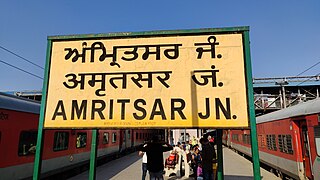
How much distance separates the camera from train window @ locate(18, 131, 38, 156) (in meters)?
7.07

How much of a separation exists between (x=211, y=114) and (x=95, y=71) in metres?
1.74

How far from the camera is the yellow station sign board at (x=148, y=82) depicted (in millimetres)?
3064

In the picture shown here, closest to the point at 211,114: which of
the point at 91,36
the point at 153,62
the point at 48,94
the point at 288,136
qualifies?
the point at 153,62

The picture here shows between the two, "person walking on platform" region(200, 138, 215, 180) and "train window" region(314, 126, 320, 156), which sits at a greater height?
"train window" region(314, 126, 320, 156)

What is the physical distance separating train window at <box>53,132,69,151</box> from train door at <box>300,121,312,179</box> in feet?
28.6

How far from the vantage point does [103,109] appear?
323 centimetres

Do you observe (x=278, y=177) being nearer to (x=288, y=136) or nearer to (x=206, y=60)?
(x=288, y=136)

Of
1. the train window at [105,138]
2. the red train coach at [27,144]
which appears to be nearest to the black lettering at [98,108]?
the red train coach at [27,144]

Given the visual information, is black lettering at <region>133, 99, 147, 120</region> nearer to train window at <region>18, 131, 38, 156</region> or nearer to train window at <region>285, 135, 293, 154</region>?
train window at <region>18, 131, 38, 156</region>

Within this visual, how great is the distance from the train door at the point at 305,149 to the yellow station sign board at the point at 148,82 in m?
5.73

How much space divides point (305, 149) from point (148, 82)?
263 inches


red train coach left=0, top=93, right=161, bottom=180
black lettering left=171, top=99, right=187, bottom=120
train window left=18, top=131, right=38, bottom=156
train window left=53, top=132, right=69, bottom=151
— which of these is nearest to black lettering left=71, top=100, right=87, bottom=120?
Result: black lettering left=171, top=99, right=187, bottom=120

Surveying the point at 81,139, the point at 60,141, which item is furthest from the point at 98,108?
the point at 81,139

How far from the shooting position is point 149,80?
3264 millimetres
